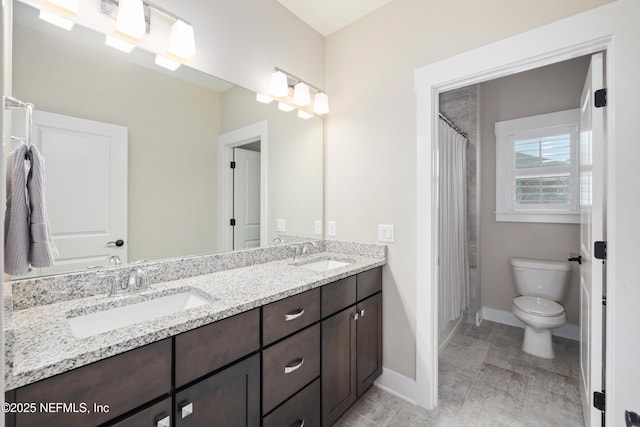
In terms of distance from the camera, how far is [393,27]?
6.57 ft

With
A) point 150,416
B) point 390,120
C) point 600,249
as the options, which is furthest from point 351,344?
point 390,120

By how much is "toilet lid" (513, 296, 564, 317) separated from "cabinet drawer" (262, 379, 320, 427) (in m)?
1.98

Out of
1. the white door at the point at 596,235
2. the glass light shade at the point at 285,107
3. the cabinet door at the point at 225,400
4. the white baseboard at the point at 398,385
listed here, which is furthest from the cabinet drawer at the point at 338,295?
the glass light shade at the point at 285,107

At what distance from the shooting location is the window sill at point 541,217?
2.67 meters

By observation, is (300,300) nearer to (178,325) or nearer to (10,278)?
(178,325)

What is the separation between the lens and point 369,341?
1.91m

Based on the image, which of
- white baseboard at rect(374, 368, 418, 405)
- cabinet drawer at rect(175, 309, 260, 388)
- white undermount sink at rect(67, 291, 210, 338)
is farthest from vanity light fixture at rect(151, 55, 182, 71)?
white baseboard at rect(374, 368, 418, 405)

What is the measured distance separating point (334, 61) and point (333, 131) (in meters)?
0.56

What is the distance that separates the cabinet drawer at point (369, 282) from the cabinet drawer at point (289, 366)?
440 mm

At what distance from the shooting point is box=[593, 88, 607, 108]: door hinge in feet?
4.45

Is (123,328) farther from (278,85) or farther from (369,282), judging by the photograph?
(278,85)

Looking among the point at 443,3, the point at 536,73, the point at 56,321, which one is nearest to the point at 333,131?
the point at 443,3

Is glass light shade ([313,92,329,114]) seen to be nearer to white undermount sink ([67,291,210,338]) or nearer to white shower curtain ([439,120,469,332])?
white shower curtain ([439,120,469,332])

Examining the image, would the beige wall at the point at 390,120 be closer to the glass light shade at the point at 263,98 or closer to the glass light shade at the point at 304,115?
the glass light shade at the point at 304,115
